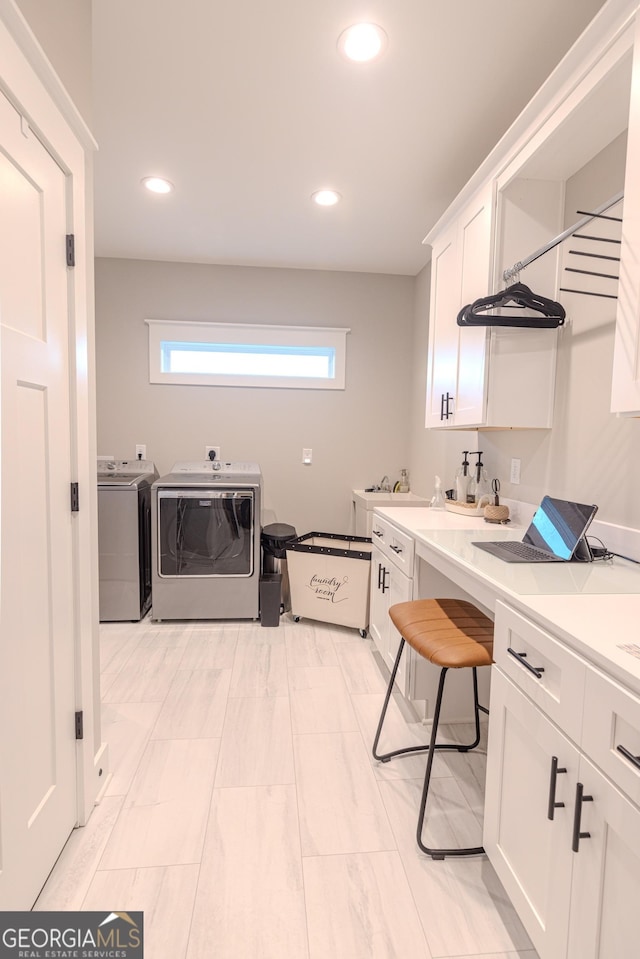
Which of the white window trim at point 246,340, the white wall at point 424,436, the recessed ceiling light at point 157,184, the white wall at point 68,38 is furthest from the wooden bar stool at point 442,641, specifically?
the recessed ceiling light at point 157,184

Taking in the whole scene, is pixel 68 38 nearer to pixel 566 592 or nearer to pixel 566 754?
pixel 566 592

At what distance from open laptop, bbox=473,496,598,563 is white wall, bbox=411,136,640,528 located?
15cm

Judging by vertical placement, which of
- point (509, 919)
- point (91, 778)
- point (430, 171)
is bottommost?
point (509, 919)

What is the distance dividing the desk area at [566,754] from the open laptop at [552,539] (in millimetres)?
134

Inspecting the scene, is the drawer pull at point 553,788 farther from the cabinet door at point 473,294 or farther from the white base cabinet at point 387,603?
the cabinet door at point 473,294

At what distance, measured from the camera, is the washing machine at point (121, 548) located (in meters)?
3.00

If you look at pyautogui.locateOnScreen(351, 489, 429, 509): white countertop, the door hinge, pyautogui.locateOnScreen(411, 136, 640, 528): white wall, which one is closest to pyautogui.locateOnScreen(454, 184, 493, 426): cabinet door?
pyautogui.locateOnScreen(411, 136, 640, 528): white wall

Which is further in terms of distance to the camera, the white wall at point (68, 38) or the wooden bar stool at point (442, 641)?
the wooden bar stool at point (442, 641)

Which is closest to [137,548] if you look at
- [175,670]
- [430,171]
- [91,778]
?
[175,670]

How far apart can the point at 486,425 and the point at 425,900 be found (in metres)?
1.58

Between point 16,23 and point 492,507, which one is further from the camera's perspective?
point 492,507

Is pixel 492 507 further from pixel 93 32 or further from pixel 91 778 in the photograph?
pixel 93 32

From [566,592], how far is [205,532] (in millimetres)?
2365

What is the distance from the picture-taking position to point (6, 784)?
1029mm
